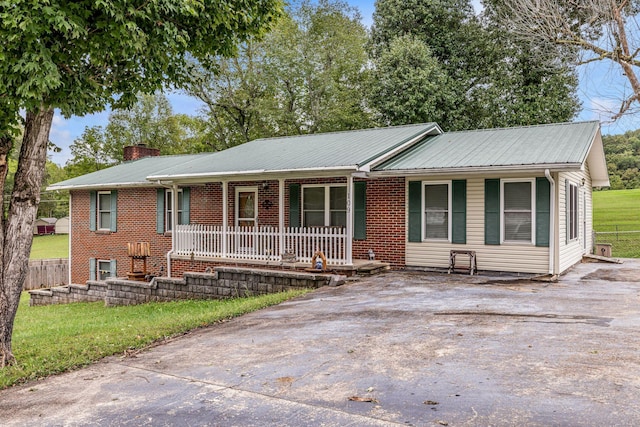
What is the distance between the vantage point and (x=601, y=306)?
8.23m

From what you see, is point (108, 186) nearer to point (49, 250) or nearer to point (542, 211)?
point (542, 211)

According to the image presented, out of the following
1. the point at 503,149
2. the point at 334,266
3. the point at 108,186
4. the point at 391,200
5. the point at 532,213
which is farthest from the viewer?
the point at 108,186

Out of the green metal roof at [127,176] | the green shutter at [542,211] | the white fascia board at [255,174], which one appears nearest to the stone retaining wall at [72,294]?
the green metal roof at [127,176]

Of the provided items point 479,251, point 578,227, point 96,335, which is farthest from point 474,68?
point 96,335

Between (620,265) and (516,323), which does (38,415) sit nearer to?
(516,323)

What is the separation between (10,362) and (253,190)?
974 centimetres

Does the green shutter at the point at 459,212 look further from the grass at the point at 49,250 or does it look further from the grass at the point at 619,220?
the grass at the point at 49,250

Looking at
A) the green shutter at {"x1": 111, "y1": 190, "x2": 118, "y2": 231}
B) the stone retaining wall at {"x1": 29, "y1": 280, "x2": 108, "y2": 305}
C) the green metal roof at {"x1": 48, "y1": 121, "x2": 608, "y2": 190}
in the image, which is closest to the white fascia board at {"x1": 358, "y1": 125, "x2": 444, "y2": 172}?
the green metal roof at {"x1": 48, "y1": 121, "x2": 608, "y2": 190}

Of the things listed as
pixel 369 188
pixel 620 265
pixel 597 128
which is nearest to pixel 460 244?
pixel 369 188

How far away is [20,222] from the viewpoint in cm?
643

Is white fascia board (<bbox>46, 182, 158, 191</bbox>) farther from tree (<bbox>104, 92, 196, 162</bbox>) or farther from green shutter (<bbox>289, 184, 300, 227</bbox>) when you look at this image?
tree (<bbox>104, 92, 196, 162</bbox>)

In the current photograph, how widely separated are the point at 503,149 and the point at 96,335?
32.4ft

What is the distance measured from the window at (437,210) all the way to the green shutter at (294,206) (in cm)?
379

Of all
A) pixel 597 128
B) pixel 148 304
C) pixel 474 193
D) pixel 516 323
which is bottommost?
pixel 148 304
